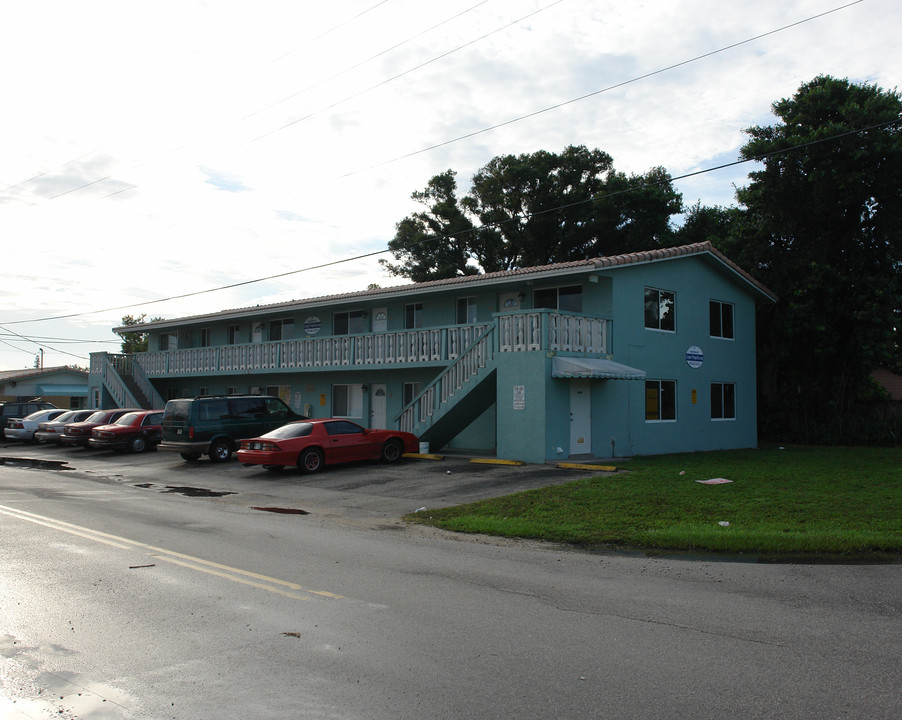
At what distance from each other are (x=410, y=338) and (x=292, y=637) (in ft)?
61.7

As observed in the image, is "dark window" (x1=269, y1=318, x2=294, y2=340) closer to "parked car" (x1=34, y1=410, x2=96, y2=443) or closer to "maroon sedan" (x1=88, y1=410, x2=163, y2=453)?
"maroon sedan" (x1=88, y1=410, x2=163, y2=453)

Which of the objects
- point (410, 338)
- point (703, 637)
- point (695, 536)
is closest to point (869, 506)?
point (695, 536)

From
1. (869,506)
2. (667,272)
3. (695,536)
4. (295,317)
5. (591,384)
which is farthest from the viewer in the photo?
(295,317)

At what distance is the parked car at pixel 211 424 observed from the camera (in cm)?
2236

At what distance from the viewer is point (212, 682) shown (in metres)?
4.95

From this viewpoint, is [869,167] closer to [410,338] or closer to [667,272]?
[667,272]

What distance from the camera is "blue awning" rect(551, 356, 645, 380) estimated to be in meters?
18.8

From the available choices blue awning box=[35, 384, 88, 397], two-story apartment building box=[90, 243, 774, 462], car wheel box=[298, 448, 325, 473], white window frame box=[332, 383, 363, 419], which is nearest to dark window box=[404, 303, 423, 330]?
two-story apartment building box=[90, 243, 774, 462]

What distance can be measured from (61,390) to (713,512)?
55634mm

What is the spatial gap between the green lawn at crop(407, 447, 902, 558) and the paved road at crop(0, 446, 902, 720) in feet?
2.99

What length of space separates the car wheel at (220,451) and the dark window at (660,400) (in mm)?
12656

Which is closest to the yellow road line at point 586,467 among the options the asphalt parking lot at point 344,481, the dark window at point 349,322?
the asphalt parking lot at point 344,481

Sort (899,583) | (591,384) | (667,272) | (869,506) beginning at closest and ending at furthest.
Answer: (899,583), (869,506), (591,384), (667,272)

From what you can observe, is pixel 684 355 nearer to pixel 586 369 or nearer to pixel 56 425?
pixel 586 369
